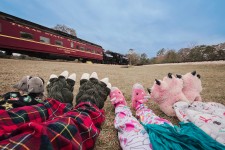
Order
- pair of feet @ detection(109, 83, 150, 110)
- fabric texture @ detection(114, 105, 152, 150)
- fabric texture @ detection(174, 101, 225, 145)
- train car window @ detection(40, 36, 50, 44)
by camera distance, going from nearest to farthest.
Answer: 1. fabric texture @ detection(114, 105, 152, 150)
2. fabric texture @ detection(174, 101, 225, 145)
3. pair of feet @ detection(109, 83, 150, 110)
4. train car window @ detection(40, 36, 50, 44)

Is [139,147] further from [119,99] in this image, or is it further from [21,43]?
[21,43]

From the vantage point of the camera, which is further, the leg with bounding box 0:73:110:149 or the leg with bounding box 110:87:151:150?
the leg with bounding box 110:87:151:150

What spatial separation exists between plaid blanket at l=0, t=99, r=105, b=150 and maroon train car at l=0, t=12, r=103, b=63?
257 inches

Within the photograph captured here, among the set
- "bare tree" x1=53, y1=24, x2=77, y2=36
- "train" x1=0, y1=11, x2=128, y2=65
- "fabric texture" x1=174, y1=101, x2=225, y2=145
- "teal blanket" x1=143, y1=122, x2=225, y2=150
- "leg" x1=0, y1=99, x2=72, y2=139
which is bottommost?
"teal blanket" x1=143, y1=122, x2=225, y2=150

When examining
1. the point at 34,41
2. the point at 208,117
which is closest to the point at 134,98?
the point at 208,117

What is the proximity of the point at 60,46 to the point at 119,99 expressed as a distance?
8.51 meters

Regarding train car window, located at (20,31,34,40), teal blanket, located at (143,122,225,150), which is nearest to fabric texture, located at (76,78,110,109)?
teal blanket, located at (143,122,225,150)

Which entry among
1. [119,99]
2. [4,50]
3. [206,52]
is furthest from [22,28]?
[206,52]

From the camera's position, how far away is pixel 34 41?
743 cm

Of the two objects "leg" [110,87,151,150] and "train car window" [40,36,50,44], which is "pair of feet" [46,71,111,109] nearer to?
"leg" [110,87,151,150]

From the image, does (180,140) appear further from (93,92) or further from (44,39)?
(44,39)

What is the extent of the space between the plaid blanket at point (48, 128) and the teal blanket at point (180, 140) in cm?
35

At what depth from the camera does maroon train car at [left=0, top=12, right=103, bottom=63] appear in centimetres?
627

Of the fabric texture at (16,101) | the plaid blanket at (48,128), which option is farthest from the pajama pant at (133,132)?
the fabric texture at (16,101)
